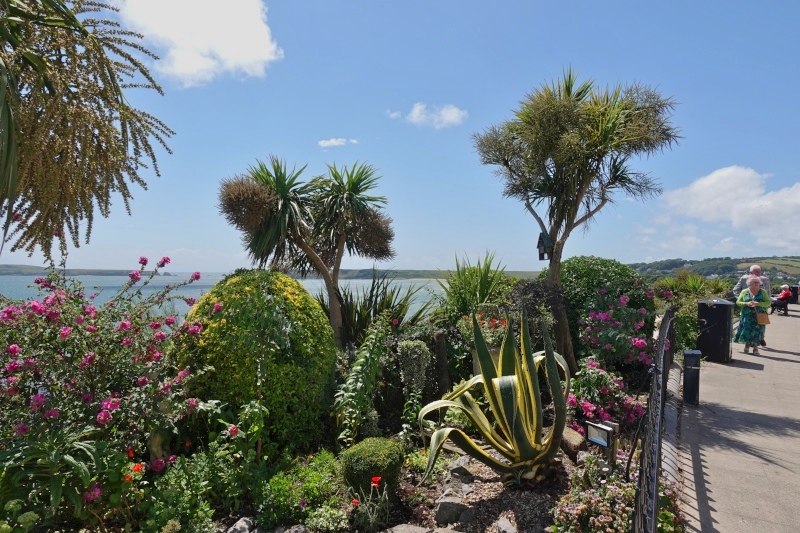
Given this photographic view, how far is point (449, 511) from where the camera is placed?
3084mm

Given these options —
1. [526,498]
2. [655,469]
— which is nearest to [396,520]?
[526,498]

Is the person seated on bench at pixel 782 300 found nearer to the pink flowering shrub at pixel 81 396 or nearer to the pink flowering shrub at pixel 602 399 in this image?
the pink flowering shrub at pixel 602 399

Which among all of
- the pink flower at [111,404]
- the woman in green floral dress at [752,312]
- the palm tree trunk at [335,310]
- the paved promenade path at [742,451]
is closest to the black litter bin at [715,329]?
the paved promenade path at [742,451]

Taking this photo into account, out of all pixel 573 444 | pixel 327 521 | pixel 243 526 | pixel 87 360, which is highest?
pixel 87 360

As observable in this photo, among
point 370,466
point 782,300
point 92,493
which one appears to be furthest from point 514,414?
point 782,300

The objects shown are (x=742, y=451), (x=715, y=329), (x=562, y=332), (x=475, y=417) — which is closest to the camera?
(x=475, y=417)

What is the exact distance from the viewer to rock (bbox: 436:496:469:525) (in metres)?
3.07

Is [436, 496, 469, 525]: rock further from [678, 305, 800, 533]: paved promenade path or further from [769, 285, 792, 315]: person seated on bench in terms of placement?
[769, 285, 792, 315]: person seated on bench

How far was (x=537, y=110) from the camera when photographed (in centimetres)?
640

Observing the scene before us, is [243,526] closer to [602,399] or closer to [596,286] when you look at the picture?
[602,399]

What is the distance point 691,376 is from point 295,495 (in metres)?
4.32

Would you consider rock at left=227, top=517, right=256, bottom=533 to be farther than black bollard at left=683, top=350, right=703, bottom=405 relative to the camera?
No

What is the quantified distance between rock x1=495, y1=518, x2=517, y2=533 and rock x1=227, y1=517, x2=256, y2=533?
1563 mm

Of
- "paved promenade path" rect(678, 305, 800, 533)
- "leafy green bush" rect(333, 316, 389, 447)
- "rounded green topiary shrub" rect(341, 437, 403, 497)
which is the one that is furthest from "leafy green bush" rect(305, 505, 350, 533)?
"paved promenade path" rect(678, 305, 800, 533)
